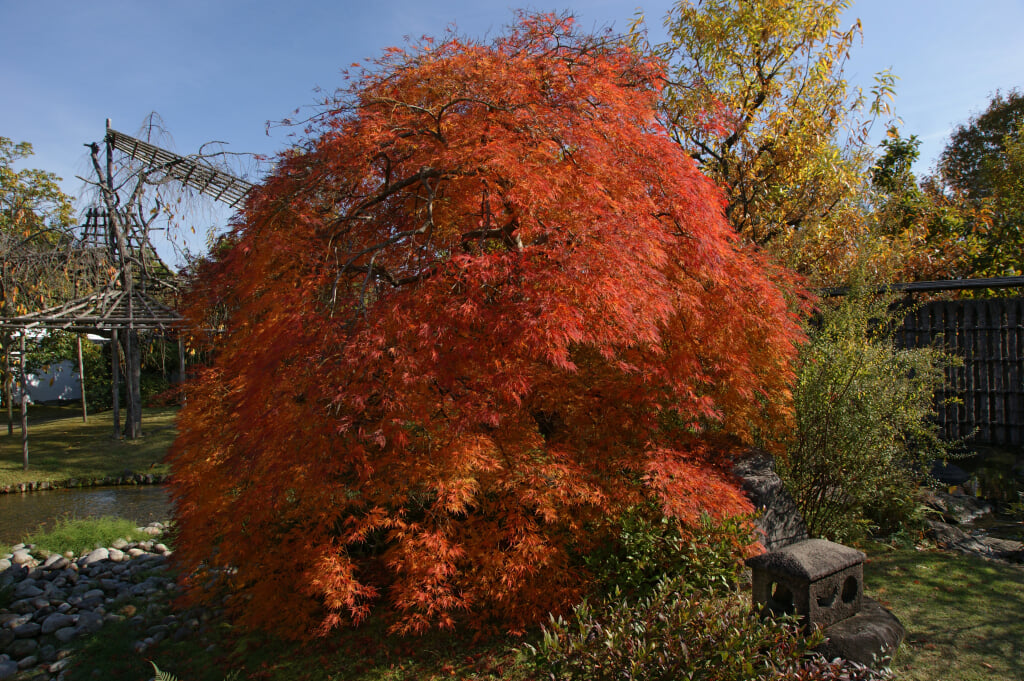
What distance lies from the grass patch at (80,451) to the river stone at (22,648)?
5214mm

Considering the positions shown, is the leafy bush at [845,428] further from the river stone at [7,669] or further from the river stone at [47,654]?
the river stone at [7,669]

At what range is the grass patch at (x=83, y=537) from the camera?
678 centimetres

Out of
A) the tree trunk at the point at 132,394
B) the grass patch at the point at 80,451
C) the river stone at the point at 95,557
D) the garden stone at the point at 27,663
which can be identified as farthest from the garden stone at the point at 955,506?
the tree trunk at the point at 132,394

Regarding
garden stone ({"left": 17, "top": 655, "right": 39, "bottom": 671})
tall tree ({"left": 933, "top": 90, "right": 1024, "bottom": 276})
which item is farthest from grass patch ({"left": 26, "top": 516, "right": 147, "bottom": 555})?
tall tree ({"left": 933, "top": 90, "right": 1024, "bottom": 276})

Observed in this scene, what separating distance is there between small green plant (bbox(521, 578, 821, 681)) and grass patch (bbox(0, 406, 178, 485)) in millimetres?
8734

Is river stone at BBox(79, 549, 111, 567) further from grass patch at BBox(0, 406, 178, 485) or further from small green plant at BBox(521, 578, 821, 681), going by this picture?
small green plant at BBox(521, 578, 821, 681)

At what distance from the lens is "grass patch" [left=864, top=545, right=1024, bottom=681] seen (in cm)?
350

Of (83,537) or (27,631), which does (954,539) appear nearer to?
(27,631)

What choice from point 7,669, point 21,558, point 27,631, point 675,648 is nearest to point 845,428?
point 675,648

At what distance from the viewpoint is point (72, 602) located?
5.31m

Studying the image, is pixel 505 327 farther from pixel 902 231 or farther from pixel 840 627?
pixel 902 231

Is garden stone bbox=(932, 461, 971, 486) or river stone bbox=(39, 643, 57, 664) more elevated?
garden stone bbox=(932, 461, 971, 486)

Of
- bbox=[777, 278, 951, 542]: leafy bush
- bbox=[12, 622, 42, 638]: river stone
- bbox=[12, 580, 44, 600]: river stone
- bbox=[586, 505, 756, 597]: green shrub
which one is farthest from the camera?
bbox=[12, 580, 44, 600]: river stone

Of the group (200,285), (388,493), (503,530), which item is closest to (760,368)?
(503,530)
